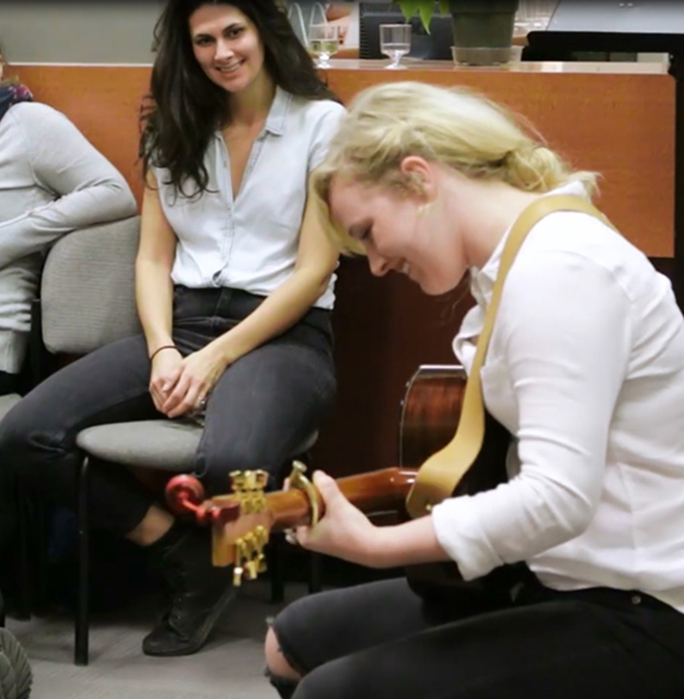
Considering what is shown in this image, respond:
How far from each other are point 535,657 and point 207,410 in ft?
4.08

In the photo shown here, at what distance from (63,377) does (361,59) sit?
1.33m

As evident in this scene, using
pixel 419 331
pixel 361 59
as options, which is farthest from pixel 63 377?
pixel 361 59

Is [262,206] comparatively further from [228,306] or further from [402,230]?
[402,230]

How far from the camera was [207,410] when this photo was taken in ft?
8.08

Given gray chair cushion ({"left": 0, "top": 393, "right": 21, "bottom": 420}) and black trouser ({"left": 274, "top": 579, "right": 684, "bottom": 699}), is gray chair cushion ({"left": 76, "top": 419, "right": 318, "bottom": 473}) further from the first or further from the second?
black trouser ({"left": 274, "top": 579, "right": 684, "bottom": 699})

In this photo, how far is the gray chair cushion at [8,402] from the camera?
266 cm

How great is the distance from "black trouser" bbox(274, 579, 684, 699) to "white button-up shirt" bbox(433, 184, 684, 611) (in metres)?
0.03

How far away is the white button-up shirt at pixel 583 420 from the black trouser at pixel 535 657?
0.03 metres

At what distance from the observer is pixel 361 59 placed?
3.49 m

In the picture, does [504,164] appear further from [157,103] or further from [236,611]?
[236,611]

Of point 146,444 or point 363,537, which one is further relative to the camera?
point 146,444

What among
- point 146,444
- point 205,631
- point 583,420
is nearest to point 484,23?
point 146,444

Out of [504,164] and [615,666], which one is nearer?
[615,666]

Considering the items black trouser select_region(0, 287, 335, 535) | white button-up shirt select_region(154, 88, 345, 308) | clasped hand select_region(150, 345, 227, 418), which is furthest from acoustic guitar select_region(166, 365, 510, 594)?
white button-up shirt select_region(154, 88, 345, 308)
